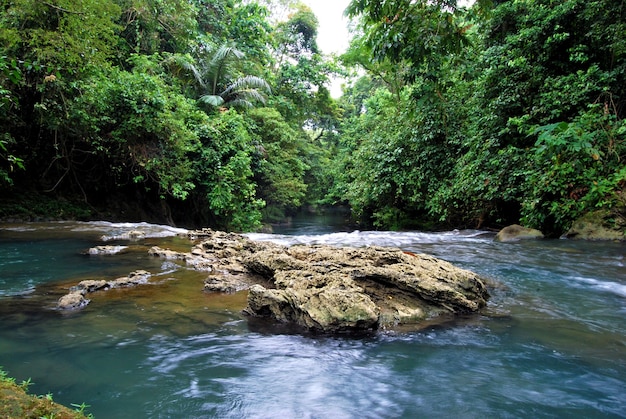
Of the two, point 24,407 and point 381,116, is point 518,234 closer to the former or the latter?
point 381,116

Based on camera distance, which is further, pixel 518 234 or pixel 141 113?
pixel 141 113

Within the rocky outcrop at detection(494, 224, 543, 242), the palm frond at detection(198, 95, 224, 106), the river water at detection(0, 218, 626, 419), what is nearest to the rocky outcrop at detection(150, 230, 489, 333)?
the river water at detection(0, 218, 626, 419)

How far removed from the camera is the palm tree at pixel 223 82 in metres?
15.3

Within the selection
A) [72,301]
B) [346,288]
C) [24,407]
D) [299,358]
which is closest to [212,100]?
[72,301]

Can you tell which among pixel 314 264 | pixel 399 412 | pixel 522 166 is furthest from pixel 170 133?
pixel 399 412

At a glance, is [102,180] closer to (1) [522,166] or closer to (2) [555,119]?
(1) [522,166]

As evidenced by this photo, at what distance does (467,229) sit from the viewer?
13.0 meters

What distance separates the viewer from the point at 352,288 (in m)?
3.88

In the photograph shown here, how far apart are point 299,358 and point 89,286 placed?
283 centimetres

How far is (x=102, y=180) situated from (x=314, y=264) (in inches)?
431

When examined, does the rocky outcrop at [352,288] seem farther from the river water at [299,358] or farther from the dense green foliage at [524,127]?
the dense green foliage at [524,127]

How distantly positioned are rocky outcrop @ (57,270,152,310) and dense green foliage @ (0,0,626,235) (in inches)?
64.2

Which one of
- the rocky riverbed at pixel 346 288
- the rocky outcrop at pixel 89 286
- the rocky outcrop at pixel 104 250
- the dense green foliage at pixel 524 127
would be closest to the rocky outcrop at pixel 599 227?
the dense green foliage at pixel 524 127

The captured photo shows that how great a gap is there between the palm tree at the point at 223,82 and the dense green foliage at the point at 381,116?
7 centimetres
